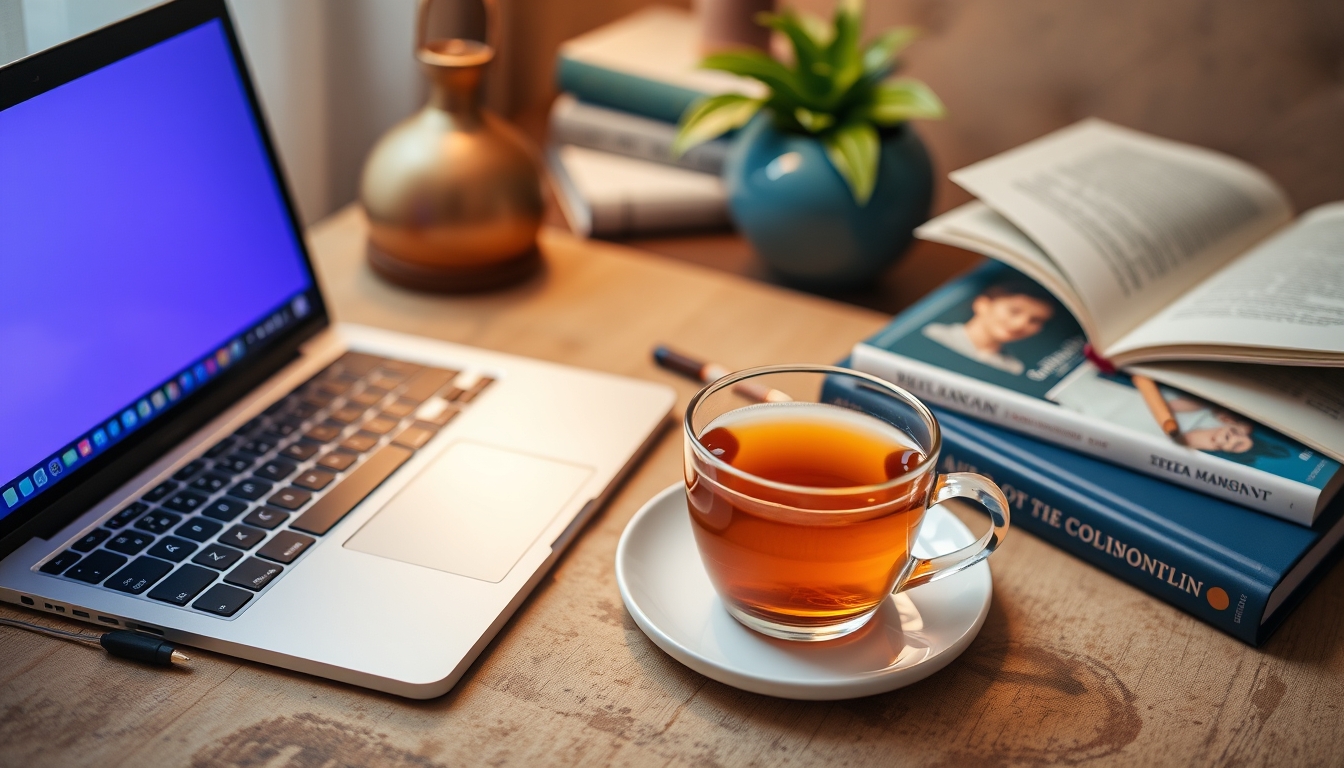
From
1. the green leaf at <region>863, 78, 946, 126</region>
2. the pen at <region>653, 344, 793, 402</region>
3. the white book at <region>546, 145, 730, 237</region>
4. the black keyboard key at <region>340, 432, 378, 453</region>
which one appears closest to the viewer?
the black keyboard key at <region>340, 432, 378, 453</region>

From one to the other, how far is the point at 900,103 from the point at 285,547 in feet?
2.23

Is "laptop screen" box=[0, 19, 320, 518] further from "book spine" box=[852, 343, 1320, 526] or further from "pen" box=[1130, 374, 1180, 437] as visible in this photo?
"pen" box=[1130, 374, 1180, 437]

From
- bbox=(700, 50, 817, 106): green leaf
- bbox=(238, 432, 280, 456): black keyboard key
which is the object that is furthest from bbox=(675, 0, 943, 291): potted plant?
bbox=(238, 432, 280, 456): black keyboard key

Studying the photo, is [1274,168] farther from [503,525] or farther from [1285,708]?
[503,525]

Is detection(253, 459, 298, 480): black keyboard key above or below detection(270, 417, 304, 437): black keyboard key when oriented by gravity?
above

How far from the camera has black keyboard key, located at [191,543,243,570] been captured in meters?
0.60

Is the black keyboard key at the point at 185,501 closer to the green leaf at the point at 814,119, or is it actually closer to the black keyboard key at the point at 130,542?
the black keyboard key at the point at 130,542

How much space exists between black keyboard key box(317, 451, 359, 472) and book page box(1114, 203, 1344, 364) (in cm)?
54

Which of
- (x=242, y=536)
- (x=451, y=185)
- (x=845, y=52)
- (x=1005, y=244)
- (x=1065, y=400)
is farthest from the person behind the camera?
(x=845, y=52)

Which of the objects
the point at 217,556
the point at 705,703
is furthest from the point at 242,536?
the point at 705,703

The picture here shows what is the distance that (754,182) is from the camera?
1017mm

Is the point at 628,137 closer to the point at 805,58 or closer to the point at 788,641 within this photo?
the point at 805,58

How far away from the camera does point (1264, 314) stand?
0.74 m

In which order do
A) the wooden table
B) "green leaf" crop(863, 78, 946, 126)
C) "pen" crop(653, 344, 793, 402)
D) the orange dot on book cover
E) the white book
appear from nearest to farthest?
the wooden table
the orange dot on book cover
"pen" crop(653, 344, 793, 402)
"green leaf" crop(863, 78, 946, 126)
the white book
